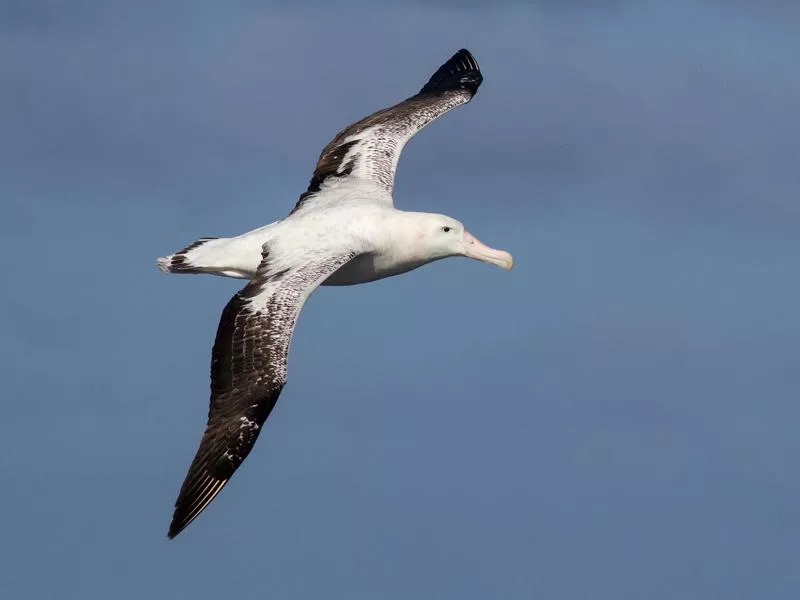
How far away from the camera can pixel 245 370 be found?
16.2 metres

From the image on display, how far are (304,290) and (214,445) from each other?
2.07 metres

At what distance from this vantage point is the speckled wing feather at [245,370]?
15414mm

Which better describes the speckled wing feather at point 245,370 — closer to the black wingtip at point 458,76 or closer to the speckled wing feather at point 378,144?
the speckled wing feather at point 378,144

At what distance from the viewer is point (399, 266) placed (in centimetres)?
1869

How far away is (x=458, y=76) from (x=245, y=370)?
9.07 meters

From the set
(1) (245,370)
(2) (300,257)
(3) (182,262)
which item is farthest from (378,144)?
(1) (245,370)

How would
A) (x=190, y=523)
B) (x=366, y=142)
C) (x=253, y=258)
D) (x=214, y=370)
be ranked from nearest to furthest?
(x=190, y=523) < (x=214, y=370) < (x=253, y=258) < (x=366, y=142)

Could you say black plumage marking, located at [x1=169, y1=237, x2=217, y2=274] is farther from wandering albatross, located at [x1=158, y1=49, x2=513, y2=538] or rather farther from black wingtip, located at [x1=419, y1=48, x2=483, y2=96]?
black wingtip, located at [x1=419, y1=48, x2=483, y2=96]

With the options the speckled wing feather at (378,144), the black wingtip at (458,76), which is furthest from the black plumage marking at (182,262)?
the black wingtip at (458,76)

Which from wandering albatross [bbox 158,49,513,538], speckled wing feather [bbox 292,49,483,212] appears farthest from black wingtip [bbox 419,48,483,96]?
wandering albatross [bbox 158,49,513,538]

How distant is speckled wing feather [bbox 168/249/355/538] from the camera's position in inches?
607

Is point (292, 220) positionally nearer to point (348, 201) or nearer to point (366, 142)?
point (348, 201)

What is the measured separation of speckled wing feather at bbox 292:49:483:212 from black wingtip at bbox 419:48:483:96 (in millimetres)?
34

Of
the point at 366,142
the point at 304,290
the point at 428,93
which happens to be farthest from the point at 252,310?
the point at 428,93
